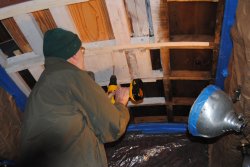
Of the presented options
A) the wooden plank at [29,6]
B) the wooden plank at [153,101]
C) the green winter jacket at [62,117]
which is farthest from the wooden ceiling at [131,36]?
the green winter jacket at [62,117]

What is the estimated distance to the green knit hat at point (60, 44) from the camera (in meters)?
2.53

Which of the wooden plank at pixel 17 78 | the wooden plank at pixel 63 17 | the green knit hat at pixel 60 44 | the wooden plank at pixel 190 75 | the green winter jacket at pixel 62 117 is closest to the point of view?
the green winter jacket at pixel 62 117

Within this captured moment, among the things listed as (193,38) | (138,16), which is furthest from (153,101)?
(138,16)

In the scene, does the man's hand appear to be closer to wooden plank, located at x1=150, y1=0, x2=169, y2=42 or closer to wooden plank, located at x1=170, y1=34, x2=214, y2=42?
wooden plank, located at x1=150, y1=0, x2=169, y2=42

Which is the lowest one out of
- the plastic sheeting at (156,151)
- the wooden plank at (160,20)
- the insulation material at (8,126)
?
the plastic sheeting at (156,151)

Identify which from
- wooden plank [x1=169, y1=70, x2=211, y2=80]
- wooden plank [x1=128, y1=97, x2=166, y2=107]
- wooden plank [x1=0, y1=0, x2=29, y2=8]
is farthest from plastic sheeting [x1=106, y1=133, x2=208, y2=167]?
wooden plank [x1=0, y1=0, x2=29, y2=8]

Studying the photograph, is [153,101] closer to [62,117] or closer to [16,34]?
[62,117]

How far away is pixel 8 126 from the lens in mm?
3574

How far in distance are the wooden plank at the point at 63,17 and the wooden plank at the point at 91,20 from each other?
44 mm

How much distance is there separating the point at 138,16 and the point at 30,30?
1145mm

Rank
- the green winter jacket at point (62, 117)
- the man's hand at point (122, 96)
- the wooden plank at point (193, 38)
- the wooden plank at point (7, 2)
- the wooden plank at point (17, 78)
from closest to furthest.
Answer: the green winter jacket at point (62, 117) → the wooden plank at point (7, 2) → the wooden plank at point (193, 38) → the man's hand at point (122, 96) → the wooden plank at point (17, 78)

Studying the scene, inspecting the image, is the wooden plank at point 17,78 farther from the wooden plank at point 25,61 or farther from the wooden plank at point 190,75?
the wooden plank at point 190,75

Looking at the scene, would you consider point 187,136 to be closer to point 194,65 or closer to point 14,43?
point 194,65

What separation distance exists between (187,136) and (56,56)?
247cm
